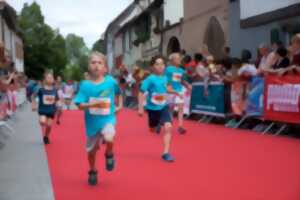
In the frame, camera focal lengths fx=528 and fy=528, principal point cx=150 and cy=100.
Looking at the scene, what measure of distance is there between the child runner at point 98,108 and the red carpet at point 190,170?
0.43 meters

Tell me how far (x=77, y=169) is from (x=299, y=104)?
485cm

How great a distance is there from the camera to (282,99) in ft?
35.9

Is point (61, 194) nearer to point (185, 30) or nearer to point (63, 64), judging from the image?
point (185, 30)

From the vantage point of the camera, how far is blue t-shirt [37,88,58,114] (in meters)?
11.6

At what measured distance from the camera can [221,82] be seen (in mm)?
13922

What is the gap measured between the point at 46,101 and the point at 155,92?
11.7 feet

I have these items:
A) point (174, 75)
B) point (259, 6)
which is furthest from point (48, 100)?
point (259, 6)

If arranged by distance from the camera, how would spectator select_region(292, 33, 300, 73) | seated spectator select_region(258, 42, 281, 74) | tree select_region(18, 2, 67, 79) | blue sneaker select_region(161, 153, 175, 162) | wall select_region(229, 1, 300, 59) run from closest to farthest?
blue sneaker select_region(161, 153, 175, 162) < spectator select_region(292, 33, 300, 73) < seated spectator select_region(258, 42, 281, 74) < wall select_region(229, 1, 300, 59) < tree select_region(18, 2, 67, 79)

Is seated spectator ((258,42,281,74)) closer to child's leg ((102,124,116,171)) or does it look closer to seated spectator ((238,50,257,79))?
seated spectator ((238,50,257,79))

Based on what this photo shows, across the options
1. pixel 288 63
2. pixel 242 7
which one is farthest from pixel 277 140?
pixel 242 7

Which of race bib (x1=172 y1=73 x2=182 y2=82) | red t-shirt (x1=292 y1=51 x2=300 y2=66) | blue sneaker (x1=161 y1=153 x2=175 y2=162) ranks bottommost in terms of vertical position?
blue sneaker (x1=161 y1=153 x2=175 y2=162)

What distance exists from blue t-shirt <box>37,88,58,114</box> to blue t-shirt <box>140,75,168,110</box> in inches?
131

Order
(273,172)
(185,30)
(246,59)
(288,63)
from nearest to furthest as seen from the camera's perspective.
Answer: (273,172), (288,63), (246,59), (185,30)

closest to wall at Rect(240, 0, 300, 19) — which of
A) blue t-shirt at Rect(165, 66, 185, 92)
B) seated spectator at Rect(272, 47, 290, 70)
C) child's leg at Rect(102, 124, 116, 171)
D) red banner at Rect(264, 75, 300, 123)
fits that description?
seated spectator at Rect(272, 47, 290, 70)
